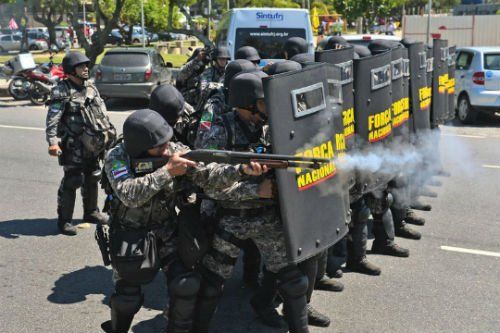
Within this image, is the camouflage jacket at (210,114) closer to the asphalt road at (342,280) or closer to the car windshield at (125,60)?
the asphalt road at (342,280)

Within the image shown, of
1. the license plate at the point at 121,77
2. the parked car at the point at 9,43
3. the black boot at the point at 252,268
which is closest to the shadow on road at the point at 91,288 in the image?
the black boot at the point at 252,268

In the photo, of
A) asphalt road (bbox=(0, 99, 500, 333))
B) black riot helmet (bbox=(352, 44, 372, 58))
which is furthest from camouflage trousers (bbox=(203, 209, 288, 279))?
black riot helmet (bbox=(352, 44, 372, 58))

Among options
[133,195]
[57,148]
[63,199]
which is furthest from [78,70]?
[133,195]

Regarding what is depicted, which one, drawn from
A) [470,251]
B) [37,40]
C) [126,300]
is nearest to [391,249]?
[470,251]

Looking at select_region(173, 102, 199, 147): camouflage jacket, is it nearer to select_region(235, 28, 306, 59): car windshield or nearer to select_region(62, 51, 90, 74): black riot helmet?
select_region(62, 51, 90, 74): black riot helmet

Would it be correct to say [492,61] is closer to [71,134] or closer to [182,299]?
[71,134]

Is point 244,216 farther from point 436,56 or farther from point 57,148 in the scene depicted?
point 436,56

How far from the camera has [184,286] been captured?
3.88 m

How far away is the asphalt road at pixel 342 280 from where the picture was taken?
4.80 m

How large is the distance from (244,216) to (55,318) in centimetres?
177

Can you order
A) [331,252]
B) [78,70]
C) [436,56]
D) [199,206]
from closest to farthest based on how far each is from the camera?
[199,206] < [331,252] < [78,70] < [436,56]

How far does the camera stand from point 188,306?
3928 mm

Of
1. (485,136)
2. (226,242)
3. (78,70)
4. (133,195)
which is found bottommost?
(485,136)

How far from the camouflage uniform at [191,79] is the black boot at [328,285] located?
3.22m
